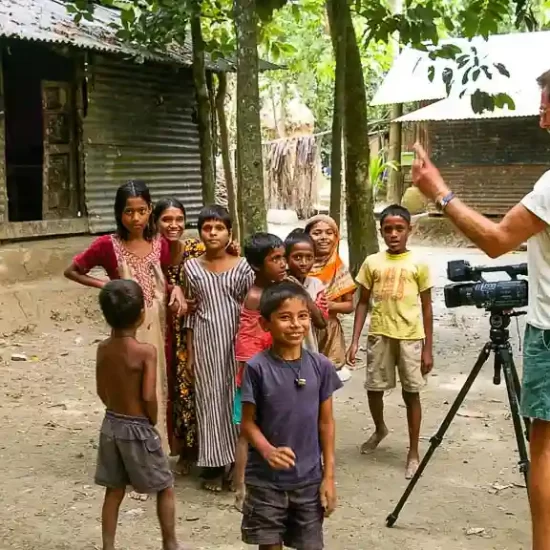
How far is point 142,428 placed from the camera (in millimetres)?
2947

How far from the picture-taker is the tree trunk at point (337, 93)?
7270 mm

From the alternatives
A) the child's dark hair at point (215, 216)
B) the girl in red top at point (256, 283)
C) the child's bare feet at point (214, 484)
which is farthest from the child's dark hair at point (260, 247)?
the child's bare feet at point (214, 484)

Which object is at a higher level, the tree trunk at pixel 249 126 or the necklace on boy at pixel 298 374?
the tree trunk at pixel 249 126

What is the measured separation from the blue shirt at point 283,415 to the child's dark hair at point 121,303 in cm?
63

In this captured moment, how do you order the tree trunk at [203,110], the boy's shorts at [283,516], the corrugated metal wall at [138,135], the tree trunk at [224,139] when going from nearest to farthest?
the boy's shorts at [283,516] < the tree trunk at [203,110] < the corrugated metal wall at [138,135] < the tree trunk at [224,139]

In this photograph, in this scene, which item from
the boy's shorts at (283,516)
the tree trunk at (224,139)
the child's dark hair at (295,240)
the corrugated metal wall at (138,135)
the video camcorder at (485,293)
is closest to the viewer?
the boy's shorts at (283,516)

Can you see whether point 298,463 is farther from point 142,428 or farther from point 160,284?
point 160,284

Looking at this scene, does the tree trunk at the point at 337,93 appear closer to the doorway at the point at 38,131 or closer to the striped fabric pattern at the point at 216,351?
the doorway at the point at 38,131

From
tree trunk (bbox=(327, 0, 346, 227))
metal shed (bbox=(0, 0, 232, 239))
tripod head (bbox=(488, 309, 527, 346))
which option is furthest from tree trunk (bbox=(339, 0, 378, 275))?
tripod head (bbox=(488, 309, 527, 346))

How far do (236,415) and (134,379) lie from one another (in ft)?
2.96

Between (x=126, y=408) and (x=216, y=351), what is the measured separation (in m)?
0.88

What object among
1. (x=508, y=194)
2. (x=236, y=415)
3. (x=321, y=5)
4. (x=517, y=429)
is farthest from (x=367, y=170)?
(x=508, y=194)

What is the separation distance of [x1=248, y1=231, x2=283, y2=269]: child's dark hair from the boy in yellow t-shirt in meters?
0.81

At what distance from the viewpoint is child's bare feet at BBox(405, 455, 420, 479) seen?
4016 mm
